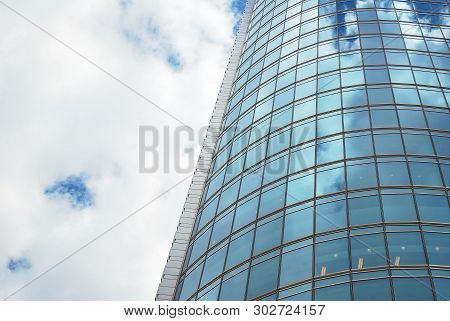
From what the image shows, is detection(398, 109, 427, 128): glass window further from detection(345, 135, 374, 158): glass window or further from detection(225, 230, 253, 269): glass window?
detection(225, 230, 253, 269): glass window

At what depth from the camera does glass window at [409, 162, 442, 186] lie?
27078 millimetres

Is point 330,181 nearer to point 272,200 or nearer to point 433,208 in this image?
point 272,200

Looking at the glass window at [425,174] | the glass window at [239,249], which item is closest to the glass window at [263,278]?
the glass window at [239,249]

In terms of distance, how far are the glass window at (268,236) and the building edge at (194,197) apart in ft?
22.4

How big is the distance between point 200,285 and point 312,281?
7325mm

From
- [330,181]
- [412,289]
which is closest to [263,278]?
[330,181]

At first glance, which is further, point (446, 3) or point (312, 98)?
point (446, 3)

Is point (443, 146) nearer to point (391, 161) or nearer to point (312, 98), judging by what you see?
point (391, 161)

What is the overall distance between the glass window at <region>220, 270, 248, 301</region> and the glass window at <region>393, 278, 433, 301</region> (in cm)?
727

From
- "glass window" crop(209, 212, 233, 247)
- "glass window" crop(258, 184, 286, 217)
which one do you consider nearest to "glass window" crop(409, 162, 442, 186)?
"glass window" crop(258, 184, 286, 217)

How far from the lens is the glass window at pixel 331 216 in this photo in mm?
26194

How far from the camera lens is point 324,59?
38.9 metres
